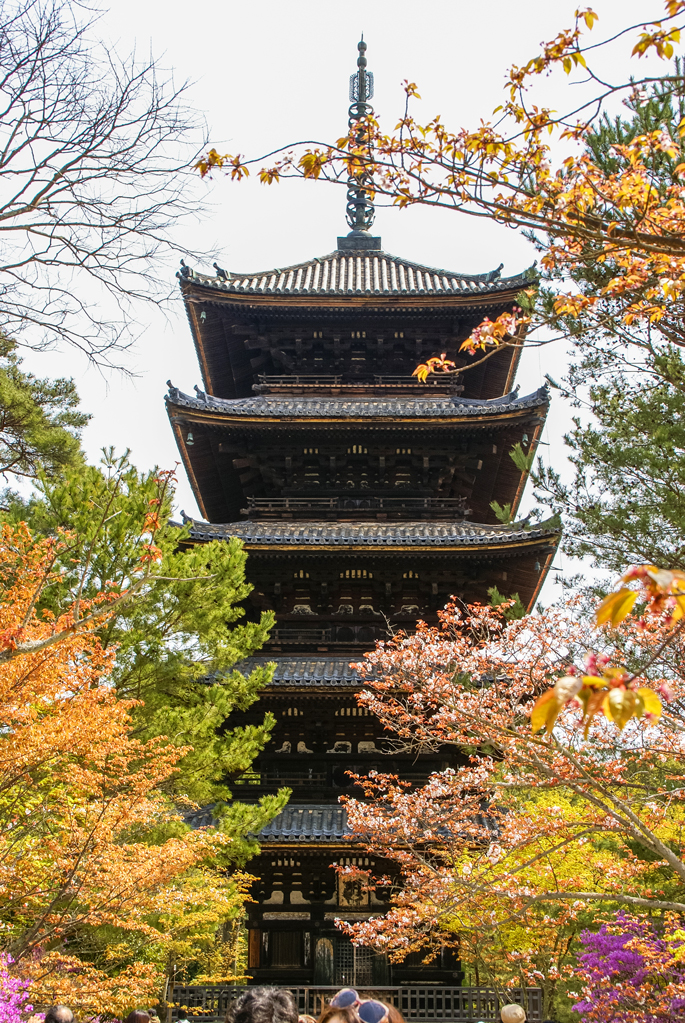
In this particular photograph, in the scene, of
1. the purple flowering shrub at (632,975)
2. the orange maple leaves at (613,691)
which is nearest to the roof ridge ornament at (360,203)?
the purple flowering shrub at (632,975)

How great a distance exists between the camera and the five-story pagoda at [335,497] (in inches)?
552

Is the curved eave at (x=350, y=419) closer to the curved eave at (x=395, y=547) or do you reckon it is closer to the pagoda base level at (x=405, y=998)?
the curved eave at (x=395, y=547)

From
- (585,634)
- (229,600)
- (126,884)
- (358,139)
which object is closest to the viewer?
(358,139)

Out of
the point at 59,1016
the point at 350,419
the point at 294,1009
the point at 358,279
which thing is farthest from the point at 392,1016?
the point at 358,279

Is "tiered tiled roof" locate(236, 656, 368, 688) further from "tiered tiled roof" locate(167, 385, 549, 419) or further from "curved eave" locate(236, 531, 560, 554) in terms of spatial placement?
"tiered tiled roof" locate(167, 385, 549, 419)

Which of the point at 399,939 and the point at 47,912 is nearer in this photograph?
the point at 47,912

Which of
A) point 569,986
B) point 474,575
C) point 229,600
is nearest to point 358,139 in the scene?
point 229,600

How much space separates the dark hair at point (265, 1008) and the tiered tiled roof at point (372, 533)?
40.1 ft

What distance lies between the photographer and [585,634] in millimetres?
13359

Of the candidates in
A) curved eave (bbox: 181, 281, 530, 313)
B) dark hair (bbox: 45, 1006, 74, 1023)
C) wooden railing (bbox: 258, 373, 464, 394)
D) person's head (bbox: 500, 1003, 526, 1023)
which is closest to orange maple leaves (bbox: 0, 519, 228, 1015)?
dark hair (bbox: 45, 1006, 74, 1023)

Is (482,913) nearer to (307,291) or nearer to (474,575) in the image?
(474,575)

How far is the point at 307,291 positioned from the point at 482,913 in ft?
41.8

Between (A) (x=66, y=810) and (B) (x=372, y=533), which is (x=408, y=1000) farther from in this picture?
(B) (x=372, y=533)

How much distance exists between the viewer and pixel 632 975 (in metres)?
11.9
